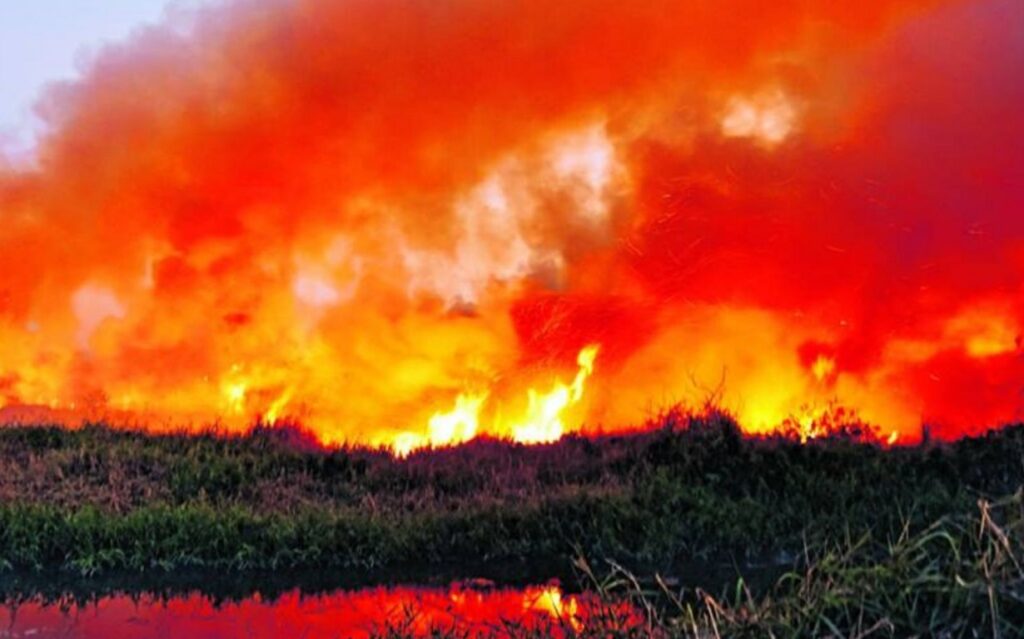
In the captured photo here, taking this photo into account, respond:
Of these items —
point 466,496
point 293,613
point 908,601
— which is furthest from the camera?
point 466,496

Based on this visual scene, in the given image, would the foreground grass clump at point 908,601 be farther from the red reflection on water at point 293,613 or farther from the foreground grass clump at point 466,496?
the foreground grass clump at point 466,496

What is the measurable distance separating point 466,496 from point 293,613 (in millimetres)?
3645

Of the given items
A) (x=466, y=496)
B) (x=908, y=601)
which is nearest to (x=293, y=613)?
(x=466, y=496)

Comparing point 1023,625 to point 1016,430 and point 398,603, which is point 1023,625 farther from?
point 1016,430

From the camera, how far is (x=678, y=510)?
37.5 feet

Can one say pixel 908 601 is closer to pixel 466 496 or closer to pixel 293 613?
pixel 293 613

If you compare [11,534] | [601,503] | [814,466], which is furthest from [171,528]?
[814,466]

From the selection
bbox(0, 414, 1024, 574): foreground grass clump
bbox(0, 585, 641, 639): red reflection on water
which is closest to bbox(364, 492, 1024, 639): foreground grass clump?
bbox(0, 585, 641, 639): red reflection on water

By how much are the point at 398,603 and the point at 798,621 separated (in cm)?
478

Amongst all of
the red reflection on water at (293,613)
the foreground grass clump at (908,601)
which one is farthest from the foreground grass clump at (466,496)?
the foreground grass clump at (908,601)

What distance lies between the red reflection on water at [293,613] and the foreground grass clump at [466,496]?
104 cm

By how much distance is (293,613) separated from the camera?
907 centimetres

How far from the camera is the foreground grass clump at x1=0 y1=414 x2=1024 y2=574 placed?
10.7 meters

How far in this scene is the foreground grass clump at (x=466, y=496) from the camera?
35.0 feet
